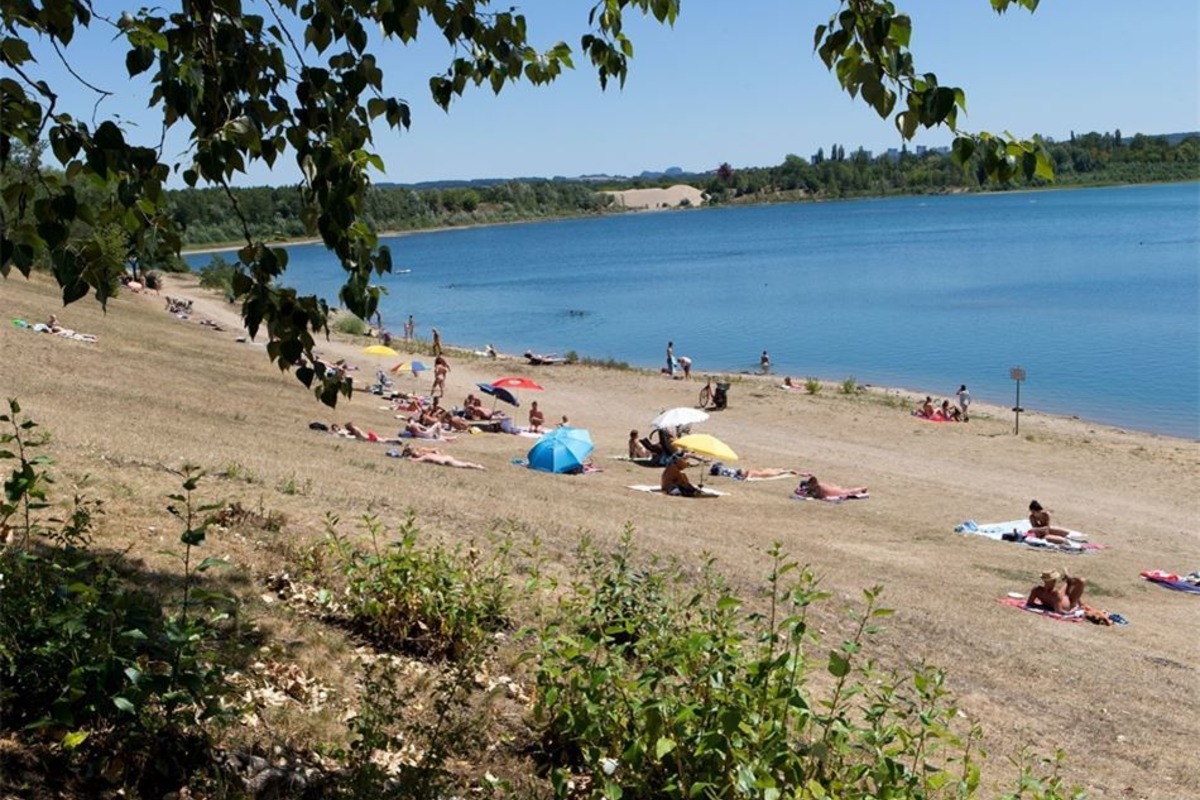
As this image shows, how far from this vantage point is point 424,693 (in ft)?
17.9

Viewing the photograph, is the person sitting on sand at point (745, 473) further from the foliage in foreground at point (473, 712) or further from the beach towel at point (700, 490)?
the foliage in foreground at point (473, 712)

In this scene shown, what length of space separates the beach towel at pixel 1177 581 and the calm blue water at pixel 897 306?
1800 cm

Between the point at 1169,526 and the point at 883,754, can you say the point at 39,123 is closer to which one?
the point at 883,754

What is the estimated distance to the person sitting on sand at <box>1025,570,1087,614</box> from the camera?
12.8 metres

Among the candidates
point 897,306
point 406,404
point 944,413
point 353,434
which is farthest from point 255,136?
point 897,306

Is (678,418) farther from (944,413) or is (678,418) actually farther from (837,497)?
(944,413)

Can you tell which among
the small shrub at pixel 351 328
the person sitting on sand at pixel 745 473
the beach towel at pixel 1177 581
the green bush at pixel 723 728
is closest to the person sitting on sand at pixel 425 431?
the person sitting on sand at pixel 745 473


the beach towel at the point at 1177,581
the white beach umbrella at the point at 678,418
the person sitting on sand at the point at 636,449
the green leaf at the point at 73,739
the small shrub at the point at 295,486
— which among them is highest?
the green leaf at the point at 73,739

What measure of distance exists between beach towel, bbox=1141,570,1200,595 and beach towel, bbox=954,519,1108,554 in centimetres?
158

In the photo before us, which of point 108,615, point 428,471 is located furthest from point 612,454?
Result: point 108,615

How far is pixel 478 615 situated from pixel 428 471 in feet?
34.3

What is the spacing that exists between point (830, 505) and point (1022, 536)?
3.09 meters

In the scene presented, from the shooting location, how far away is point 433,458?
60.6 ft

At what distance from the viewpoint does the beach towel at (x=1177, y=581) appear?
15.1 m
